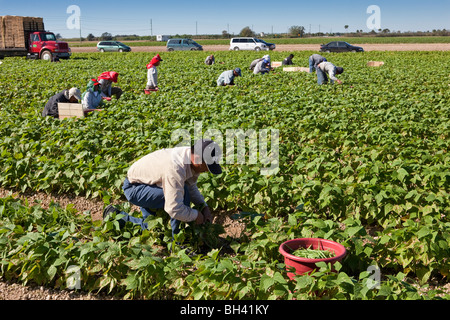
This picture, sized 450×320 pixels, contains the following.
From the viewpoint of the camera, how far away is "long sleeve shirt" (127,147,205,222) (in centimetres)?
392

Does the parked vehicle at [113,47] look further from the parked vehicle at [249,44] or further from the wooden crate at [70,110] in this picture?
the wooden crate at [70,110]

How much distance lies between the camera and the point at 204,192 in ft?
16.7

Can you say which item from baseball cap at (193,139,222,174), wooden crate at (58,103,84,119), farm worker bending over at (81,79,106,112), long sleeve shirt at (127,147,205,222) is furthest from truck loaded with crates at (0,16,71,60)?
baseball cap at (193,139,222,174)

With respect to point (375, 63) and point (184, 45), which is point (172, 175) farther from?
point (184, 45)

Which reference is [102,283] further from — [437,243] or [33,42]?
[33,42]

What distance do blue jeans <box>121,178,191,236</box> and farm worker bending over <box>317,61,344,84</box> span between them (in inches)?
397

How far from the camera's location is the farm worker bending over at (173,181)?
3896 mm

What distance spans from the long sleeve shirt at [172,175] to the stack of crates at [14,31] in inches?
1172

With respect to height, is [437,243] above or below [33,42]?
below

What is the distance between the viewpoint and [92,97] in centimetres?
966

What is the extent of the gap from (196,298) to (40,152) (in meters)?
4.39

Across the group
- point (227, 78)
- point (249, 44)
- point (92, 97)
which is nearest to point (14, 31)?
point (249, 44)

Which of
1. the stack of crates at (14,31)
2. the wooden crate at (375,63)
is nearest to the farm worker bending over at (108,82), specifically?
the wooden crate at (375,63)
